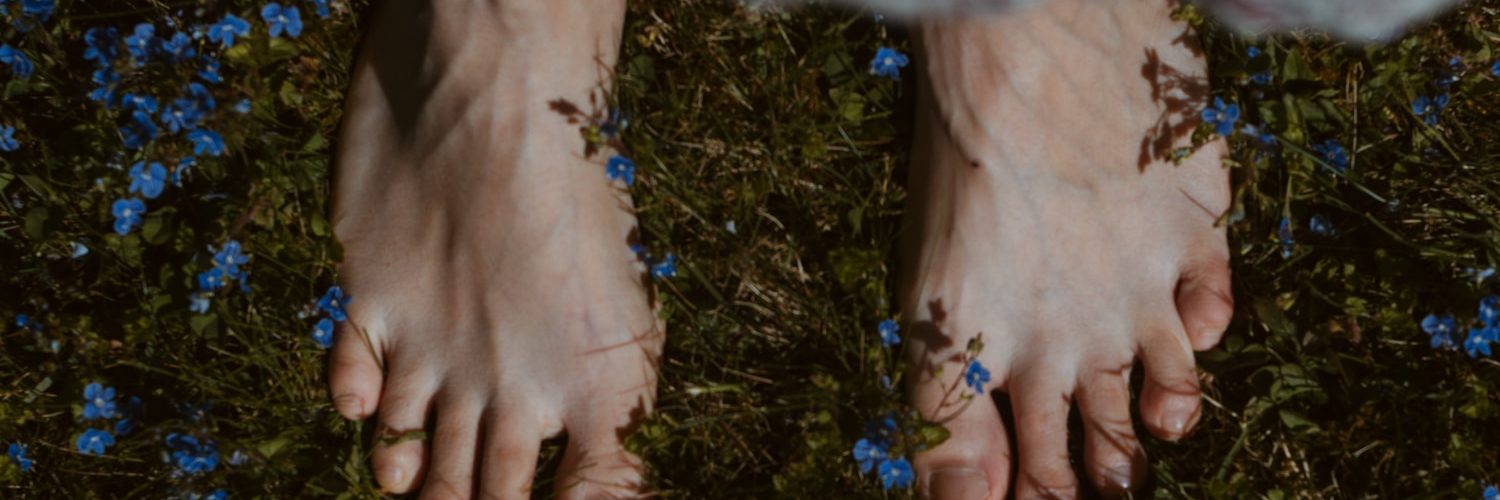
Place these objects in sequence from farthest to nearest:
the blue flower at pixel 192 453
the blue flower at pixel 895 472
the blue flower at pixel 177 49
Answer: the blue flower at pixel 177 49 → the blue flower at pixel 192 453 → the blue flower at pixel 895 472

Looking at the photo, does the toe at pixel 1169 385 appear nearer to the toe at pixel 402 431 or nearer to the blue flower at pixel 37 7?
the toe at pixel 402 431

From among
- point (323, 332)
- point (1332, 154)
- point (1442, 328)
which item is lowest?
point (323, 332)

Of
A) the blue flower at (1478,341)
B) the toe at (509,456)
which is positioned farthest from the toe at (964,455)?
the blue flower at (1478,341)

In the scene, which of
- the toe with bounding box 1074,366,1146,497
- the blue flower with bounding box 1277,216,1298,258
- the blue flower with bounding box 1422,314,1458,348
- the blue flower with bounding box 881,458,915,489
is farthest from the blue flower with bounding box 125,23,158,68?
the blue flower with bounding box 1422,314,1458,348

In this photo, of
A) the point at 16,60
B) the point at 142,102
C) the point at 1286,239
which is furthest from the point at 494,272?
the point at 1286,239

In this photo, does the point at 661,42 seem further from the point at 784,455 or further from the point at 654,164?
the point at 784,455

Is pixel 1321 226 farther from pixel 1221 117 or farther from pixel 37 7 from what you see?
pixel 37 7
